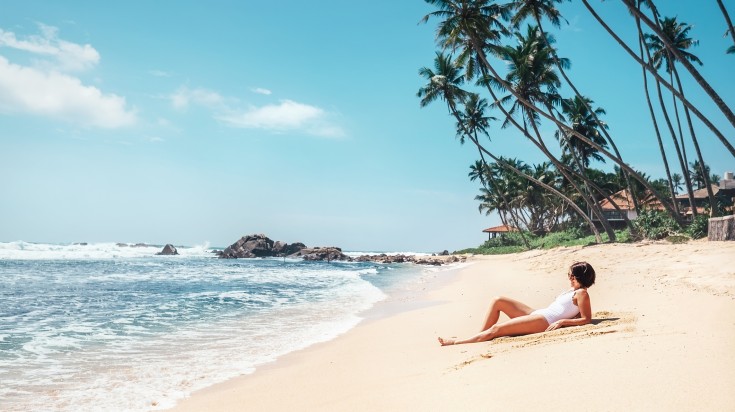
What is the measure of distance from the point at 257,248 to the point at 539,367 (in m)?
69.6

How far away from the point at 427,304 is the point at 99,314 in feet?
25.8

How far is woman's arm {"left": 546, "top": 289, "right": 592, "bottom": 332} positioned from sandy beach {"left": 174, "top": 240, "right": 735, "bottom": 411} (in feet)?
0.65

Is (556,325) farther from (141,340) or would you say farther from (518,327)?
(141,340)

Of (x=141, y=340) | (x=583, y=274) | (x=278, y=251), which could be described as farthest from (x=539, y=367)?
(x=278, y=251)

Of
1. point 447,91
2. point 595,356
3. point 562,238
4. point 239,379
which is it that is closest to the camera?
point 595,356

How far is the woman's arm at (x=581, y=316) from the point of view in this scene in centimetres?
499

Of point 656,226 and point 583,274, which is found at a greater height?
point 656,226

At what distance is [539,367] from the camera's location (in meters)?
3.32

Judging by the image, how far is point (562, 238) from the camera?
41.8 meters

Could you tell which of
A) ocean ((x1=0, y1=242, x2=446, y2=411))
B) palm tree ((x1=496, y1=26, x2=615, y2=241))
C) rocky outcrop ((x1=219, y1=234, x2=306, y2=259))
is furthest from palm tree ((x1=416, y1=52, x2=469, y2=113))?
rocky outcrop ((x1=219, y1=234, x2=306, y2=259))

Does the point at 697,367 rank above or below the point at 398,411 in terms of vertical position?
above

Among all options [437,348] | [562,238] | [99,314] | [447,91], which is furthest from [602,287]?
[562,238]

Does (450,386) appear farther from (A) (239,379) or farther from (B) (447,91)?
(B) (447,91)

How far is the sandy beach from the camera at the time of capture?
2.57m
